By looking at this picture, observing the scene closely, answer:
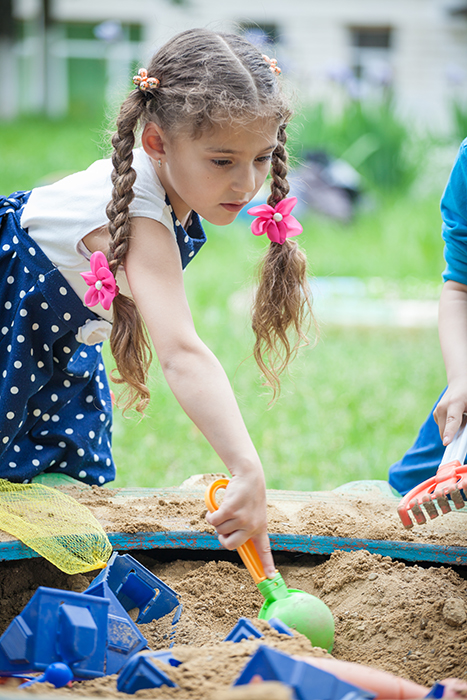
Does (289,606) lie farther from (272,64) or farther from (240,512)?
(272,64)

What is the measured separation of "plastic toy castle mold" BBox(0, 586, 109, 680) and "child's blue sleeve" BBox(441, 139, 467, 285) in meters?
1.22

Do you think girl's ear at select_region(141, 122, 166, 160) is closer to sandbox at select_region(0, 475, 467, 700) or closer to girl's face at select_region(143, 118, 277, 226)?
girl's face at select_region(143, 118, 277, 226)

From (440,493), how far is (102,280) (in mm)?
773

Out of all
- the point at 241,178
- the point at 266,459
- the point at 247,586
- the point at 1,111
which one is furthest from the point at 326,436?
the point at 1,111

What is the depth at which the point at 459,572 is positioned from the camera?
63.2 inches

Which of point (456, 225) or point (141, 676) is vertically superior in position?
point (456, 225)

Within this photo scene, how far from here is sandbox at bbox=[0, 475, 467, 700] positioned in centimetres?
137

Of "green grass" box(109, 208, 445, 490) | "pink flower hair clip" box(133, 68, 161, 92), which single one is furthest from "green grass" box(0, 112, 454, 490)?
"pink flower hair clip" box(133, 68, 161, 92)

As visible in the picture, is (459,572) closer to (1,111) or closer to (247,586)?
(247,586)

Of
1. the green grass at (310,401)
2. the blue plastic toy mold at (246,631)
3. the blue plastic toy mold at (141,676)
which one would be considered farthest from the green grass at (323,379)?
the blue plastic toy mold at (141,676)

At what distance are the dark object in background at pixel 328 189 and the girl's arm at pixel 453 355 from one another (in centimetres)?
519

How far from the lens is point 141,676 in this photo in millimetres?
1016

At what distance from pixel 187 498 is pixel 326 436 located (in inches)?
55.3

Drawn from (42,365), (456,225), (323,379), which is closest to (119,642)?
(42,365)
